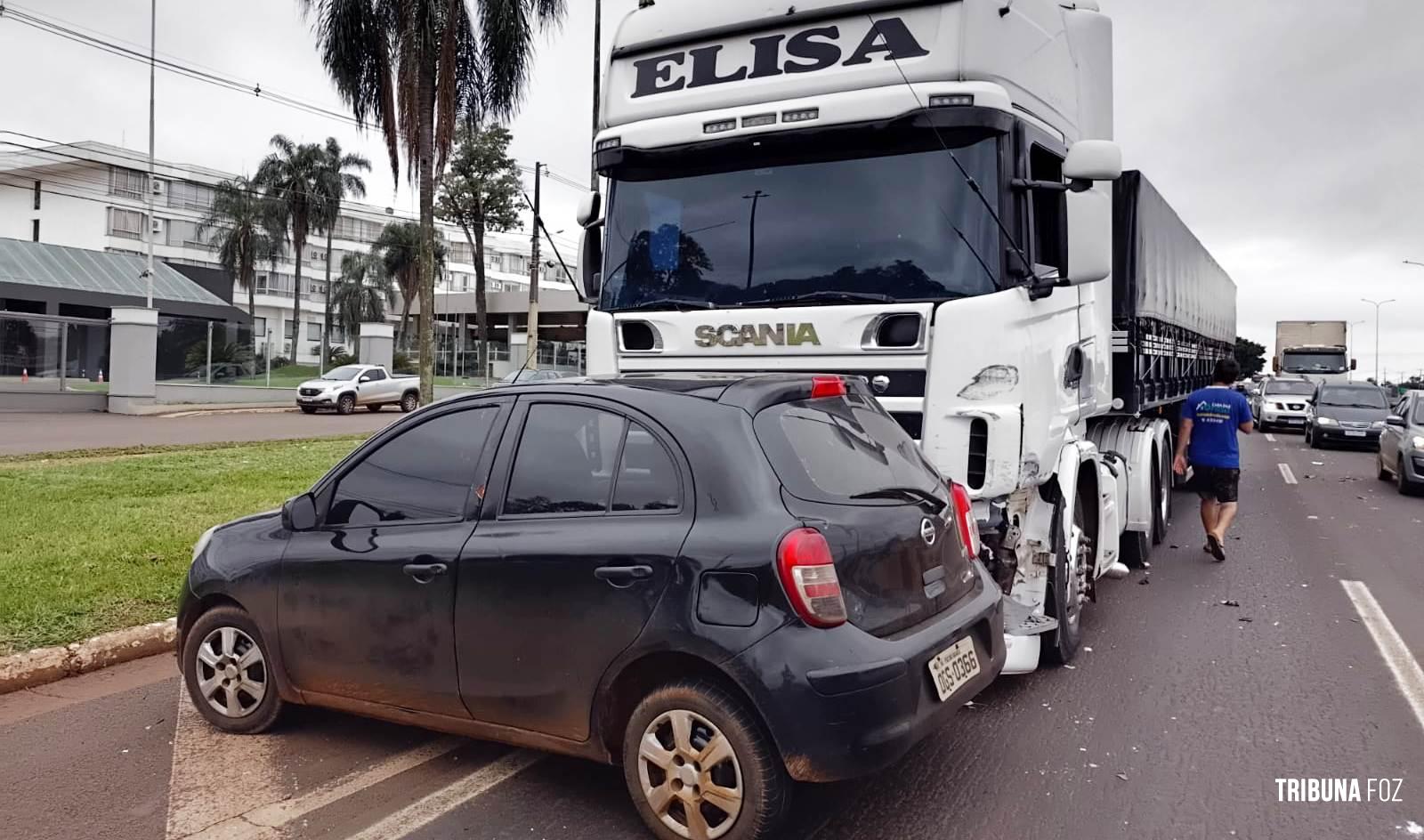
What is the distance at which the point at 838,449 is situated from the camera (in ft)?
12.3

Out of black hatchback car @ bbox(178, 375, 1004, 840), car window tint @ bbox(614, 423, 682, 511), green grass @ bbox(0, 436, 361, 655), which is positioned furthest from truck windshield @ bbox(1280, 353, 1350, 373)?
car window tint @ bbox(614, 423, 682, 511)

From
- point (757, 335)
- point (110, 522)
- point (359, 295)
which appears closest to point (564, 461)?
point (757, 335)

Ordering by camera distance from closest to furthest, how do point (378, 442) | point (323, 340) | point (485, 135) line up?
point (378, 442) < point (323, 340) < point (485, 135)

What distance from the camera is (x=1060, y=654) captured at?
5.59 metres

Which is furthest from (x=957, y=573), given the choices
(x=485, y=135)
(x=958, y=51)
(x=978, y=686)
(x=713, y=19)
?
(x=485, y=135)

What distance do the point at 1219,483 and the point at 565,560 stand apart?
7.59 meters

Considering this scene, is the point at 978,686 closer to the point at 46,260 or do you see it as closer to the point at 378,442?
the point at 378,442

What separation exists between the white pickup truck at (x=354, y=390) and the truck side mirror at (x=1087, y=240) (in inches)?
1026

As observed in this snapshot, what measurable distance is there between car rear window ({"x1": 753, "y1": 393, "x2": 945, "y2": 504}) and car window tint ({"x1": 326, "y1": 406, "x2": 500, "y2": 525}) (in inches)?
47.4

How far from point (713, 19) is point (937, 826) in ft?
14.8

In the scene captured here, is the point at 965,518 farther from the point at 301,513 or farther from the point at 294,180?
the point at 294,180

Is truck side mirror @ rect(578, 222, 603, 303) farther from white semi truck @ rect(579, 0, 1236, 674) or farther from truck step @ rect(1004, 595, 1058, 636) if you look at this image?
truck step @ rect(1004, 595, 1058, 636)

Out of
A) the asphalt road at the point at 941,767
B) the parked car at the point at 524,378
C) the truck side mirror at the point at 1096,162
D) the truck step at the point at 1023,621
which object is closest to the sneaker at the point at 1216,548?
the asphalt road at the point at 941,767

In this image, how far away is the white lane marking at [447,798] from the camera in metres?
3.59
